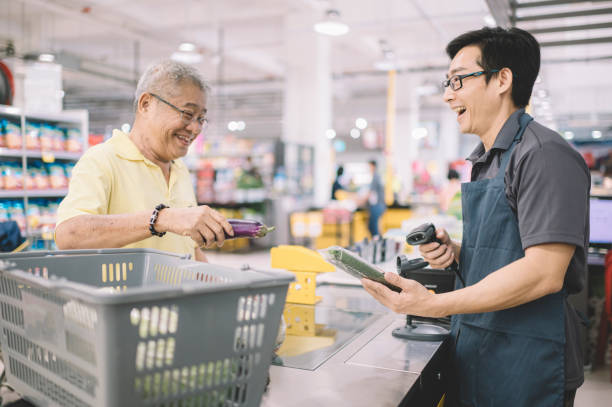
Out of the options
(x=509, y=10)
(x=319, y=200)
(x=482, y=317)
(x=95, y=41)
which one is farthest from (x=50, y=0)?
(x=482, y=317)

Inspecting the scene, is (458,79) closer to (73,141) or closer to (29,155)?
(29,155)

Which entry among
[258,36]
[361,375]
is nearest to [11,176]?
[361,375]

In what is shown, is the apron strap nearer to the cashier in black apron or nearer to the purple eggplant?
the cashier in black apron

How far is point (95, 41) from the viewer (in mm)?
14383

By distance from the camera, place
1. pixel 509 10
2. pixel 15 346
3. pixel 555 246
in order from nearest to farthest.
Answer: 1. pixel 15 346
2. pixel 555 246
3. pixel 509 10

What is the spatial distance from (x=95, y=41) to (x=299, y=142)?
7.47 m

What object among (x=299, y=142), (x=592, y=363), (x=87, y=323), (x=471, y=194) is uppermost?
(x=299, y=142)

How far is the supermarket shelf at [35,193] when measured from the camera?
5.58 metres

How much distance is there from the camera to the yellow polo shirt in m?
1.63

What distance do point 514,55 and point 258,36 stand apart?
12.9 meters

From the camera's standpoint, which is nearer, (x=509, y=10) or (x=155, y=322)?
(x=155, y=322)

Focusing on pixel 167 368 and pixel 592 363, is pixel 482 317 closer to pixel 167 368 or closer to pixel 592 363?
pixel 167 368

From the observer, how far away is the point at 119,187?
5.90 ft

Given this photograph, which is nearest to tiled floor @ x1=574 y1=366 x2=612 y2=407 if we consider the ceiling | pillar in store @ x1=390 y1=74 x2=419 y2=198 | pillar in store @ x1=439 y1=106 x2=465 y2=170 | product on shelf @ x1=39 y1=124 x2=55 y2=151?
the ceiling
